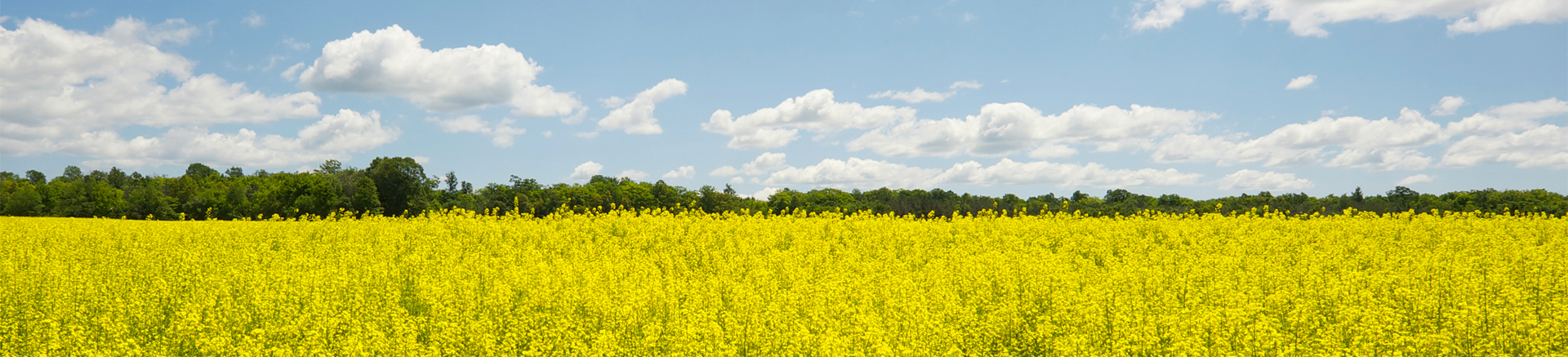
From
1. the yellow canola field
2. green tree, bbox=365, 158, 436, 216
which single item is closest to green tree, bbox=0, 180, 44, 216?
green tree, bbox=365, 158, 436, 216

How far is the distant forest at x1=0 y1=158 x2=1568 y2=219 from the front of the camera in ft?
125

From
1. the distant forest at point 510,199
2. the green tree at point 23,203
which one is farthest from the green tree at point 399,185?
the green tree at point 23,203

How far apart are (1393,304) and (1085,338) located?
5015 millimetres

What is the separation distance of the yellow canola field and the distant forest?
29.7 feet

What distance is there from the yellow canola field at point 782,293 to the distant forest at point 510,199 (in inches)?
357

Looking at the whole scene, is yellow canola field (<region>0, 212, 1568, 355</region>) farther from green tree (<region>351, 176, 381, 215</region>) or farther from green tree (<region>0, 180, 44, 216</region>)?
green tree (<region>0, 180, 44, 216</region>)

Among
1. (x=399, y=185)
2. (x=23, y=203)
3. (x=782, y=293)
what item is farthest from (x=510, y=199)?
(x=782, y=293)

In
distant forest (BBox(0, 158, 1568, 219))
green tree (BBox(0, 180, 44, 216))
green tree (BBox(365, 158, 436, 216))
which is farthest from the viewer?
green tree (BBox(0, 180, 44, 216))

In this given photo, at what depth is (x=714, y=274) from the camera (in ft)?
41.6

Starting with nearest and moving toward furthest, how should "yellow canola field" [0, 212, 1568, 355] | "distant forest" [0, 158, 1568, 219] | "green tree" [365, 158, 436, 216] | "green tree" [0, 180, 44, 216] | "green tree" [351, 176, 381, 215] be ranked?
"yellow canola field" [0, 212, 1568, 355] < "distant forest" [0, 158, 1568, 219] < "green tree" [351, 176, 381, 215] < "green tree" [365, 158, 436, 216] < "green tree" [0, 180, 44, 216]

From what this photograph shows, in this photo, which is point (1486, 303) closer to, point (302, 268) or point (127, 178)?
point (302, 268)

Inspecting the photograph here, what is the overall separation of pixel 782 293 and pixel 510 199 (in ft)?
216

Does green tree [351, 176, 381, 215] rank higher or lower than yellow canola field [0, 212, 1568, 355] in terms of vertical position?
higher

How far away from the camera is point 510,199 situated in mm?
70688
